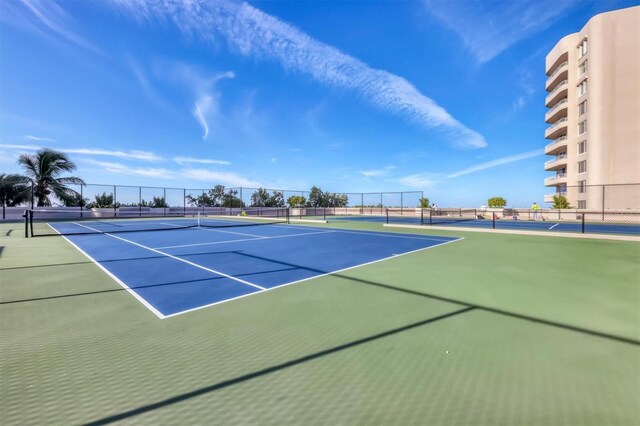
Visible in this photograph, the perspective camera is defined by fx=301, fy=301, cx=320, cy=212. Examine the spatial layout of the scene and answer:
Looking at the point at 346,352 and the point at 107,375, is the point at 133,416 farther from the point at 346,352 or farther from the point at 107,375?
the point at 346,352

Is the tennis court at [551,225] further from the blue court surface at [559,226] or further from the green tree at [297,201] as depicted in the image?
the green tree at [297,201]

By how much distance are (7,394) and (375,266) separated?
241 inches

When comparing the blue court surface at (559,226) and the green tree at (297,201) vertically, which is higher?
the green tree at (297,201)

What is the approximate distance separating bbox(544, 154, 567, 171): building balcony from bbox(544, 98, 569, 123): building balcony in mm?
5838

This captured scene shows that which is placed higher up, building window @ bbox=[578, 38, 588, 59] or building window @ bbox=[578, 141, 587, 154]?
building window @ bbox=[578, 38, 588, 59]

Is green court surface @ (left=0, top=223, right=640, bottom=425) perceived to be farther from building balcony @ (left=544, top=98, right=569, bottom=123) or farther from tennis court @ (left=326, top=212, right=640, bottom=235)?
building balcony @ (left=544, top=98, right=569, bottom=123)

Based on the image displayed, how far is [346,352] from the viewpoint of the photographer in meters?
3.02

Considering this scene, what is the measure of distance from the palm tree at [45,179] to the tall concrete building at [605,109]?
166ft

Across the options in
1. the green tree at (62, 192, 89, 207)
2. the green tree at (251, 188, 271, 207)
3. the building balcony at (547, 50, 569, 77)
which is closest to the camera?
the green tree at (62, 192, 89, 207)

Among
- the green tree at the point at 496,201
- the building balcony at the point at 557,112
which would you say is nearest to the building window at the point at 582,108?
the building balcony at the point at 557,112

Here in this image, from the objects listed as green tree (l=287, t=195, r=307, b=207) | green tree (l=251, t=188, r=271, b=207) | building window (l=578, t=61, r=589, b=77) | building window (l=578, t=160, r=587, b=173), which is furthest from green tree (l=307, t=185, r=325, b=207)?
building window (l=578, t=61, r=589, b=77)

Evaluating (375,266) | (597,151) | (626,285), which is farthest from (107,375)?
(597,151)

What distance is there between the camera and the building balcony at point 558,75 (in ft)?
135

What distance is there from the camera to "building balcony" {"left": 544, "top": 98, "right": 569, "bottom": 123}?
42.0 meters
